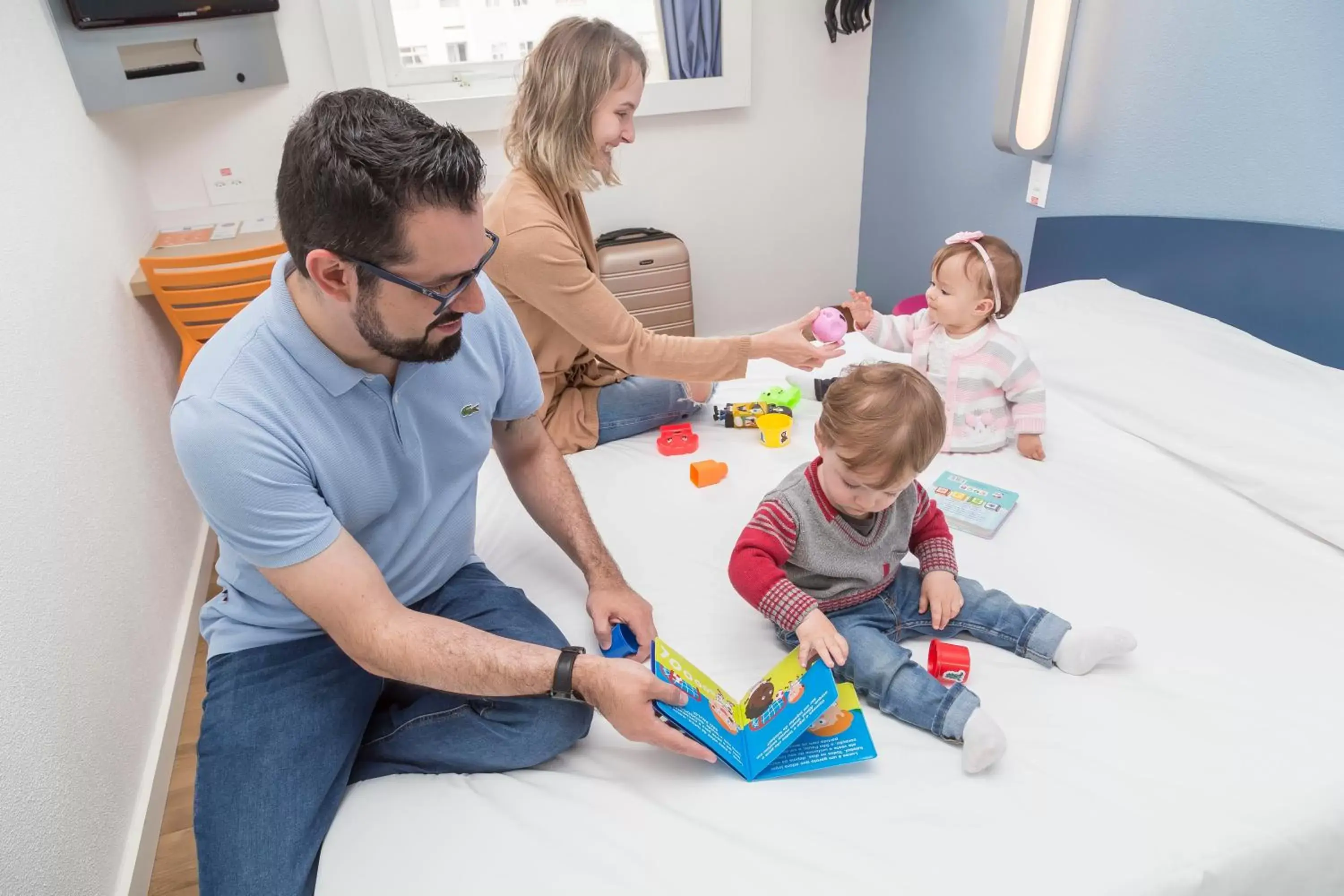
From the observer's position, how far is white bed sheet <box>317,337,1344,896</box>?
979 millimetres

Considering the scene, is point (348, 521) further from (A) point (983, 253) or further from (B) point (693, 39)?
(B) point (693, 39)

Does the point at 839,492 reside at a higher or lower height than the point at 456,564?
higher

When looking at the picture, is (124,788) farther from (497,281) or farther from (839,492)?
(839,492)

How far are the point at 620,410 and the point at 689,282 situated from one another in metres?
1.42

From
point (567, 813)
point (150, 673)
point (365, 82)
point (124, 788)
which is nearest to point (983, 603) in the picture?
point (567, 813)

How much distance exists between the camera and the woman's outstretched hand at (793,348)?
1789 millimetres

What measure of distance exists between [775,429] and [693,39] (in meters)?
1.89

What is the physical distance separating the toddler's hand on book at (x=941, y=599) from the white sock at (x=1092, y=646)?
6.4 inches

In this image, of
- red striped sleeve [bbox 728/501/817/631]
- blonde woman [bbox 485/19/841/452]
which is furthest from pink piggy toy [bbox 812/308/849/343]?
red striped sleeve [bbox 728/501/817/631]

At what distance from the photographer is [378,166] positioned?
0.99 m

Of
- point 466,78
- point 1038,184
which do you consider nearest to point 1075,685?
point 1038,184

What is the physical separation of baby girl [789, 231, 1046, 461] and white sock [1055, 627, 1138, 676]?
2.04 ft

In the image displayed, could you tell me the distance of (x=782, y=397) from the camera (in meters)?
2.05

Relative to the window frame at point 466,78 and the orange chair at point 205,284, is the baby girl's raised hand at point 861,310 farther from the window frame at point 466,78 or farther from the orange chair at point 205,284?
the orange chair at point 205,284
